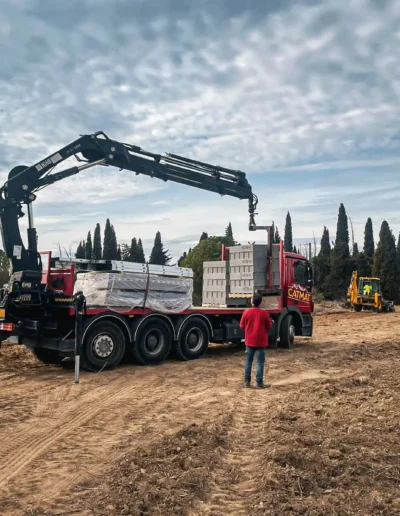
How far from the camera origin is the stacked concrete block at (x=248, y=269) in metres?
15.0

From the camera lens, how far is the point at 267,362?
486 inches

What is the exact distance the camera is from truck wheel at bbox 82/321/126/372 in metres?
10.5

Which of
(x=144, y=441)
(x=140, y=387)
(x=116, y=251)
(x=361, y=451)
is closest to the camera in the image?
(x=361, y=451)

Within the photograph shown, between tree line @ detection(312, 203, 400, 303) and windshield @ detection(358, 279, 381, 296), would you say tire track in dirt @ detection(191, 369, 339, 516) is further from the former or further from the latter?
tree line @ detection(312, 203, 400, 303)

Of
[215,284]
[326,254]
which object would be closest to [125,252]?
[326,254]

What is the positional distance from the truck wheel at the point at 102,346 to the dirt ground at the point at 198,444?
0.43 meters

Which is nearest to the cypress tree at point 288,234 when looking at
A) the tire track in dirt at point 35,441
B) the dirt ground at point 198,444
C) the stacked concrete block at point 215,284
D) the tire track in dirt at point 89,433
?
the stacked concrete block at point 215,284

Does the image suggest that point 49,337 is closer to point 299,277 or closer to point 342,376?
point 342,376

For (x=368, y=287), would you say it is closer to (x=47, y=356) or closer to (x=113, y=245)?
(x=47, y=356)

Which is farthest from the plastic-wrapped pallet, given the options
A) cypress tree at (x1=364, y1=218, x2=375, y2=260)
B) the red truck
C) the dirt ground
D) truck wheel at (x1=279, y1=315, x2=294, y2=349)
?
cypress tree at (x1=364, y1=218, x2=375, y2=260)

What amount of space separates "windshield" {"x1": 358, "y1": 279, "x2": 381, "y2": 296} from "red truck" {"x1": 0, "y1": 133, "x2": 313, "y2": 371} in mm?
22504

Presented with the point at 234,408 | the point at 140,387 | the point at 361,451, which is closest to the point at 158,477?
the point at 361,451

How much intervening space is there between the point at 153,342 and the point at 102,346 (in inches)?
58.0

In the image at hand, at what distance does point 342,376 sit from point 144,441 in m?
5.64
